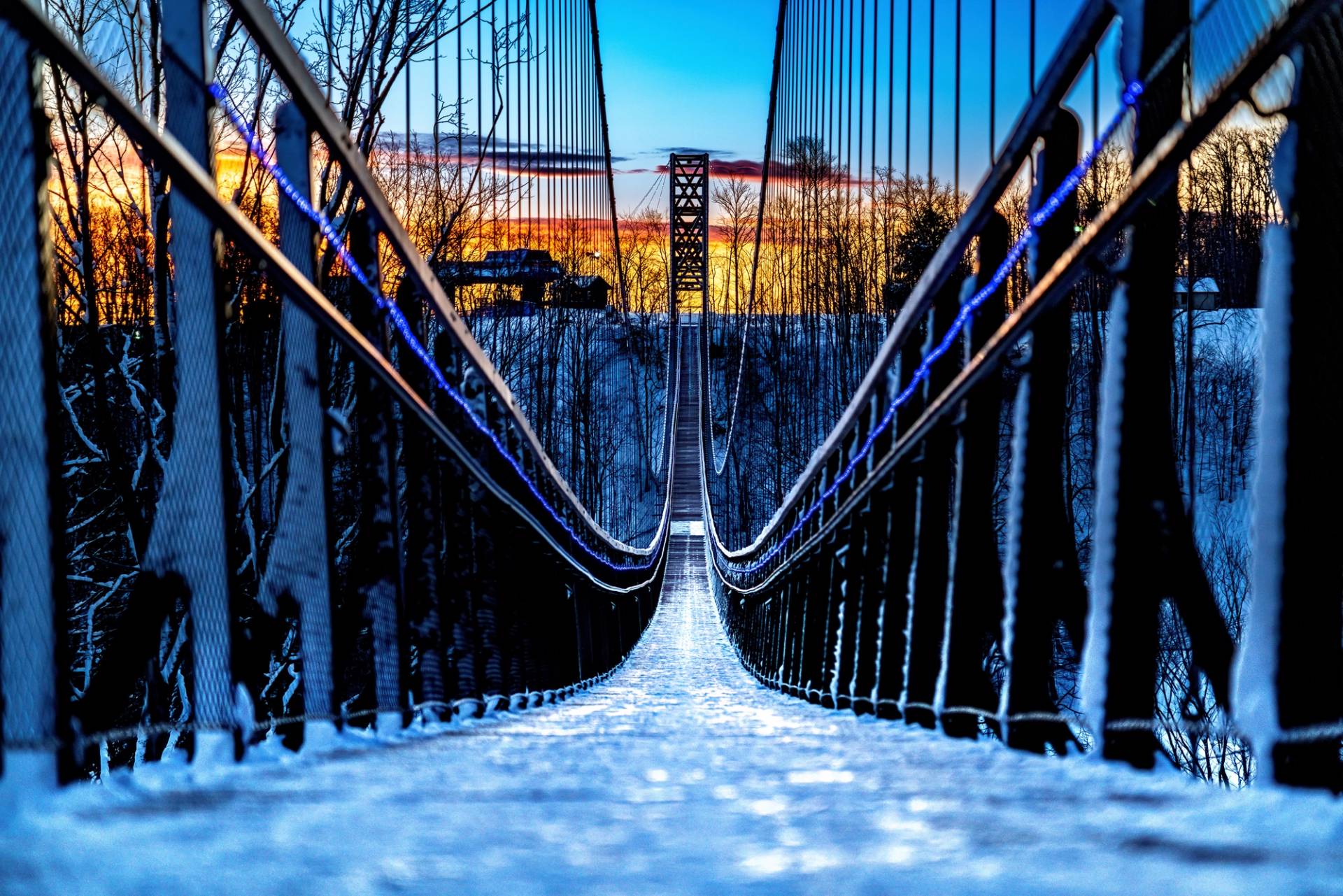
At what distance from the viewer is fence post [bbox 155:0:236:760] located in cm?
170

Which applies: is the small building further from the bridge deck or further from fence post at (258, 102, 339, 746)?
the bridge deck

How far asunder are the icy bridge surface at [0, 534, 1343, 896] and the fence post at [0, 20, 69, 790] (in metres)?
0.10

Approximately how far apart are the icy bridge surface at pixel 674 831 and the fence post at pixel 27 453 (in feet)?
0.32

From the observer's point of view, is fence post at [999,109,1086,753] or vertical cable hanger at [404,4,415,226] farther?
vertical cable hanger at [404,4,415,226]

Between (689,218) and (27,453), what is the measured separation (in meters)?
61.0

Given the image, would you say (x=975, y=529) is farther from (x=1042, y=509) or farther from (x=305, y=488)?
(x=305, y=488)

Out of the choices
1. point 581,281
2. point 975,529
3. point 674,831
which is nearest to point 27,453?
point 674,831

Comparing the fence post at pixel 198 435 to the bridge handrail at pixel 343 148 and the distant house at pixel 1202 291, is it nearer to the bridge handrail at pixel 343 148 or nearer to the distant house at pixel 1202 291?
the bridge handrail at pixel 343 148

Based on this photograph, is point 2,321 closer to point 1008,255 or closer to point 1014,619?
point 1014,619

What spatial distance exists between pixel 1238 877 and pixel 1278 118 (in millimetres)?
895

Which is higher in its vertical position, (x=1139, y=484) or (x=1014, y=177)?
(x=1014, y=177)

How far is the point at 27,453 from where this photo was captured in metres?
1.30

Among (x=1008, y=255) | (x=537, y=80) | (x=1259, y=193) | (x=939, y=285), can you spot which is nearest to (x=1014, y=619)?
(x=1008, y=255)

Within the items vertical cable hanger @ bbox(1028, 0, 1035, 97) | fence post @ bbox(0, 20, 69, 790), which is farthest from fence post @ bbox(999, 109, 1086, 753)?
vertical cable hanger @ bbox(1028, 0, 1035, 97)
